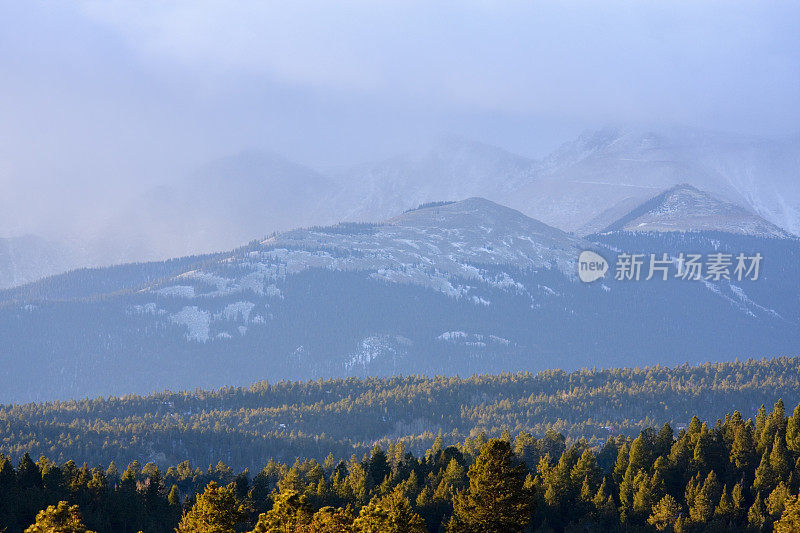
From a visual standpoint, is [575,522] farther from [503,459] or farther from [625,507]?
[503,459]

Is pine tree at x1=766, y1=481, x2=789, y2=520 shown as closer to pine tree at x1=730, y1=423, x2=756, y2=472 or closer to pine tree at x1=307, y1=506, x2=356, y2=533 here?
pine tree at x1=730, y1=423, x2=756, y2=472

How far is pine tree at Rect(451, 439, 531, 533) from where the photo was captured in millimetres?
97250

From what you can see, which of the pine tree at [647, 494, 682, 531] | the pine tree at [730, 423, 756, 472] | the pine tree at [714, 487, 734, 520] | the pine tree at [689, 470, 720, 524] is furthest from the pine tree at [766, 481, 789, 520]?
the pine tree at [730, 423, 756, 472]

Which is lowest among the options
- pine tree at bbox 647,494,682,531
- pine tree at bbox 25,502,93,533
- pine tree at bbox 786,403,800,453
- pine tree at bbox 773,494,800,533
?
pine tree at bbox 647,494,682,531

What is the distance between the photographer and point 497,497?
97188 mm

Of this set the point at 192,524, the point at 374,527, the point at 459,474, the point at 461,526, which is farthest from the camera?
the point at 459,474

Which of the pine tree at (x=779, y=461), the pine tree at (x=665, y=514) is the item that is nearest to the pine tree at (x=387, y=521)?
the pine tree at (x=665, y=514)

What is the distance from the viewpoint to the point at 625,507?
17375cm

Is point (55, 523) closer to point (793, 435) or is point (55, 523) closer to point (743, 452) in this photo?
point (793, 435)

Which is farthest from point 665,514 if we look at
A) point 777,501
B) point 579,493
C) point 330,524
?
point 330,524

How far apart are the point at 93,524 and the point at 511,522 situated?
82084mm

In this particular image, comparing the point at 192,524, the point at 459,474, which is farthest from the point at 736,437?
A: the point at 192,524

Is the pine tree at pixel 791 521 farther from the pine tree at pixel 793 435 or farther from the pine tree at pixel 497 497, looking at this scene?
the pine tree at pixel 793 435

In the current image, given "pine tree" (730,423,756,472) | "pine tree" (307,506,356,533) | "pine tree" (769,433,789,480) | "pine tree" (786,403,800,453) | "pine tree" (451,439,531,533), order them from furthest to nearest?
"pine tree" (730,423,756,472)
"pine tree" (786,403,800,453)
"pine tree" (769,433,789,480)
"pine tree" (451,439,531,533)
"pine tree" (307,506,356,533)
